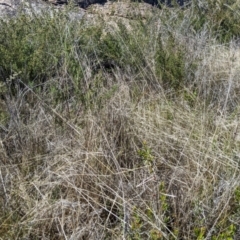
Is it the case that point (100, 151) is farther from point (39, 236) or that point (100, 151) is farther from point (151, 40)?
point (151, 40)

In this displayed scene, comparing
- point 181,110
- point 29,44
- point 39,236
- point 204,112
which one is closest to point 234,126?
point 204,112

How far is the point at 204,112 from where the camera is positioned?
244 cm

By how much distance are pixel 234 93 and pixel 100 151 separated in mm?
1130

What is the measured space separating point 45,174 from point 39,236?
34 cm

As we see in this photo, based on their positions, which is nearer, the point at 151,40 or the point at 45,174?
the point at 45,174

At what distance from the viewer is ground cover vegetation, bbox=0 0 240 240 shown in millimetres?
1832

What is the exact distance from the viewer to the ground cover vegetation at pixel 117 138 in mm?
1832

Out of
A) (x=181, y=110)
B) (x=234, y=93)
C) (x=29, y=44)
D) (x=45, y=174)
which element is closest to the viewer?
(x=45, y=174)

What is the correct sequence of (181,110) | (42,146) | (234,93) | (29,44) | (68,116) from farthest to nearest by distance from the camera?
(29,44), (234,93), (181,110), (68,116), (42,146)

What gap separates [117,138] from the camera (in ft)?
7.42

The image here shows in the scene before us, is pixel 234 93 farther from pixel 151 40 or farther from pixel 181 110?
pixel 151 40

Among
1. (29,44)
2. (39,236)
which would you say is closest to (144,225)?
(39,236)

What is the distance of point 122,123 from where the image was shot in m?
2.32

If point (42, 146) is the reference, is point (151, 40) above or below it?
above
